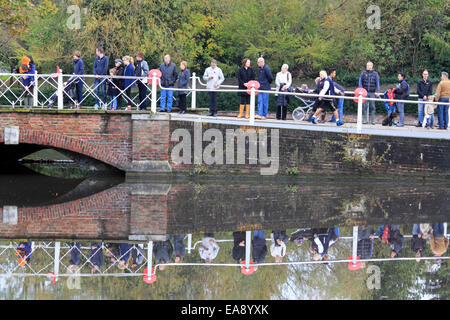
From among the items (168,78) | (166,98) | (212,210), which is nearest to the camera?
(212,210)

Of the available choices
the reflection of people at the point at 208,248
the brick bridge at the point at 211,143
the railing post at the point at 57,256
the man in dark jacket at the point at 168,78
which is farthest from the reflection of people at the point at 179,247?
the man in dark jacket at the point at 168,78

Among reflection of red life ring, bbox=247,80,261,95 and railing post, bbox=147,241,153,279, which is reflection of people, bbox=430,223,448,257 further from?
reflection of red life ring, bbox=247,80,261,95

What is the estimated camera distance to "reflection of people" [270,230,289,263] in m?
11.4

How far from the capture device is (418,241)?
12422 mm

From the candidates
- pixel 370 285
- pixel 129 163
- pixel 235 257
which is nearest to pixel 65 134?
pixel 129 163

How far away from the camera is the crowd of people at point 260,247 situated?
36.0ft

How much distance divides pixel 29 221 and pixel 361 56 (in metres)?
22.2

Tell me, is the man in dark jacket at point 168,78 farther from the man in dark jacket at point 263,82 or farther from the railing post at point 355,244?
the railing post at point 355,244

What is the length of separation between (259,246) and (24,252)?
335 centimetres

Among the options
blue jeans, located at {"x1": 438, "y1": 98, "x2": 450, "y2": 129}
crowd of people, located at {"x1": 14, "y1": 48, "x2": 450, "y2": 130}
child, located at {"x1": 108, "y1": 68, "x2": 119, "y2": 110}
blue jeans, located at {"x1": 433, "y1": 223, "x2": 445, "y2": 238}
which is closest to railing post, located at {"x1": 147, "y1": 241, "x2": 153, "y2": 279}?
blue jeans, located at {"x1": 433, "y1": 223, "x2": 445, "y2": 238}

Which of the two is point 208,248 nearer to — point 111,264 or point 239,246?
point 239,246

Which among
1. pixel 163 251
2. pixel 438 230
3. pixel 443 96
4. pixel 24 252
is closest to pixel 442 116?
pixel 443 96

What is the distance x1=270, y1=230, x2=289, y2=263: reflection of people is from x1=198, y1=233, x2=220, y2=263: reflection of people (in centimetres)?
82
